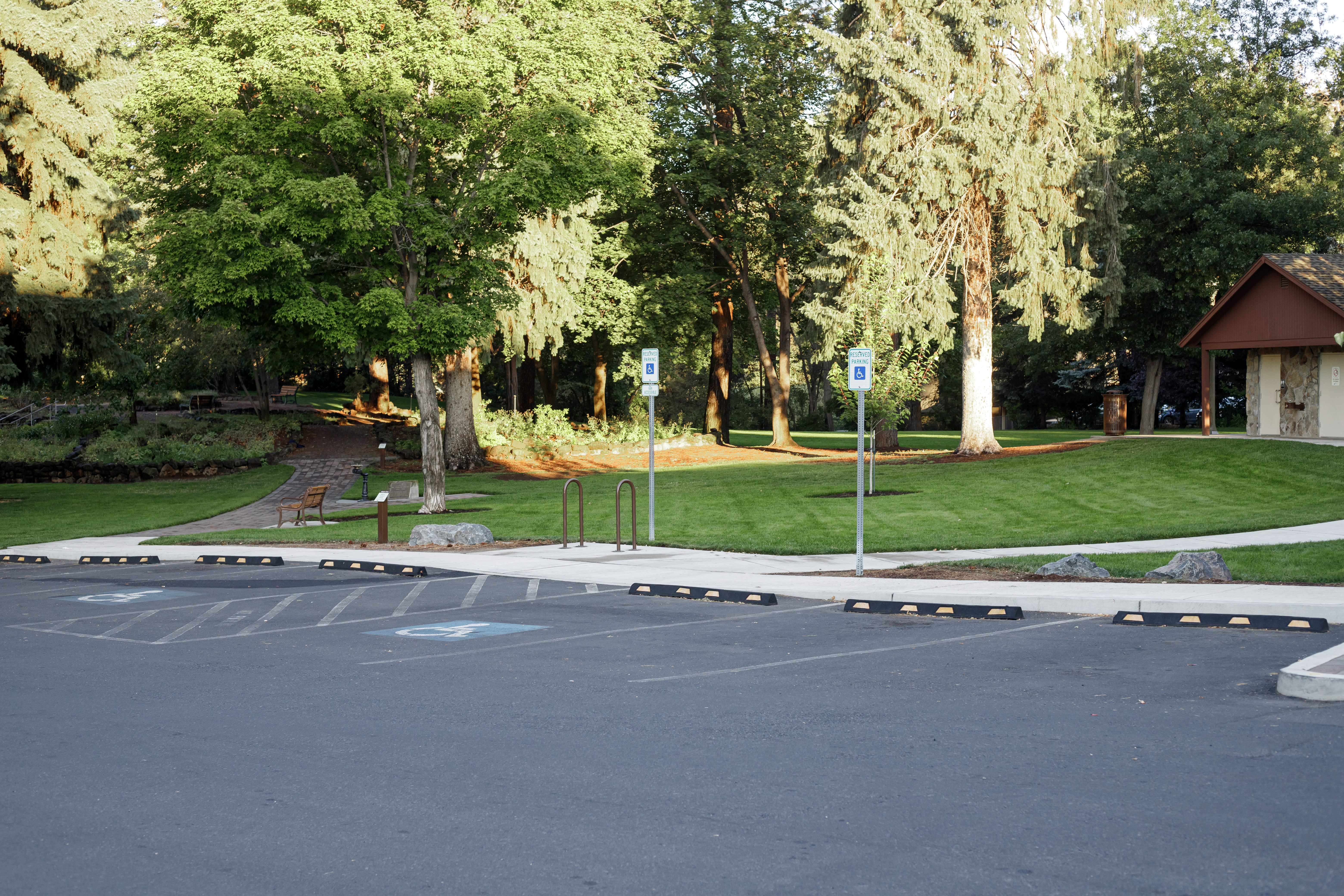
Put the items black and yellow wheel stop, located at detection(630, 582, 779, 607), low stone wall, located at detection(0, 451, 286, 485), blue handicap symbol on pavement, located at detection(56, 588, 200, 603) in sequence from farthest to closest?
low stone wall, located at detection(0, 451, 286, 485)
blue handicap symbol on pavement, located at detection(56, 588, 200, 603)
black and yellow wheel stop, located at detection(630, 582, 779, 607)

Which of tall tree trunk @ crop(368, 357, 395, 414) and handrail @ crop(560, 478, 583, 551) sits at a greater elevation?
tall tree trunk @ crop(368, 357, 395, 414)

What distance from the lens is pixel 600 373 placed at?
52.3m

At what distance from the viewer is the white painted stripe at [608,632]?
10430 mm

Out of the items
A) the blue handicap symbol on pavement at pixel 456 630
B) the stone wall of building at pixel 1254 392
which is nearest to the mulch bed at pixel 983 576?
the blue handicap symbol on pavement at pixel 456 630

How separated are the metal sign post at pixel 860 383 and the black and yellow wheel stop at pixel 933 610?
1.77 m

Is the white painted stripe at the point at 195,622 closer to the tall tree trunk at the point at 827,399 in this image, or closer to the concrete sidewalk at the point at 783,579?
the concrete sidewalk at the point at 783,579

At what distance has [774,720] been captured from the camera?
7.85 meters

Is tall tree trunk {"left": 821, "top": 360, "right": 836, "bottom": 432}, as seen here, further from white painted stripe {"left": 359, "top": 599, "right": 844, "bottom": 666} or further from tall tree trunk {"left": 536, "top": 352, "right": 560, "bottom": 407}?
white painted stripe {"left": 359, "top": 599, "right": 844, "bottom": 666}

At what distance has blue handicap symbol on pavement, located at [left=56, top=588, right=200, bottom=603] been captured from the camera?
48.8 feet

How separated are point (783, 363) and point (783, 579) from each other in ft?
113

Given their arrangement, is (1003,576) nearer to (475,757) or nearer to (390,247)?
(475,757)

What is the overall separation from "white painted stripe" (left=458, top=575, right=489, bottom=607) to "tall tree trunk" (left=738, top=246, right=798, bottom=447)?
30.2m

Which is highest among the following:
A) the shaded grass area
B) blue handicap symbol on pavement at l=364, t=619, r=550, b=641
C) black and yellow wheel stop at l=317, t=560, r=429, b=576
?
Result: the shaded grass area

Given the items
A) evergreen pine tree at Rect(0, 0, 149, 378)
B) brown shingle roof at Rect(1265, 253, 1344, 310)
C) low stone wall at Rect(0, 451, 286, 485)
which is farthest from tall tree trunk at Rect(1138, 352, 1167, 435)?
evergreen pine tree at Rect(0, 0, 149, 378)
